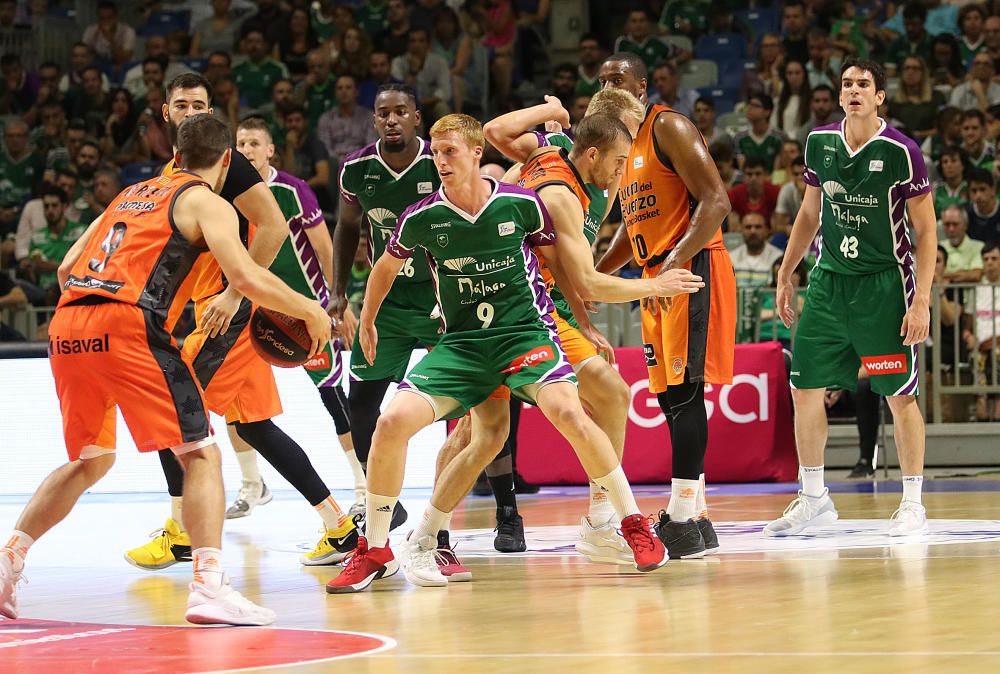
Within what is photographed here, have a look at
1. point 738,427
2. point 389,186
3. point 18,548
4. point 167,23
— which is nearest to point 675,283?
point 389,186

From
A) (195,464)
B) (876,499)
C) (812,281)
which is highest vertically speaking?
(812,281)

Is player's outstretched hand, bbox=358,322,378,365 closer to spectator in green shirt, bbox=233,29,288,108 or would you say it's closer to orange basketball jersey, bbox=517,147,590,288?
orange basketball jersey, bbox=517,147,590,288

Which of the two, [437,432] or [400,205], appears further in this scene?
[437,432]

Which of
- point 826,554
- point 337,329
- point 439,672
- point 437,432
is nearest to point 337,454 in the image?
point 437,432

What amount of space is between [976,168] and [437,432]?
5.32m

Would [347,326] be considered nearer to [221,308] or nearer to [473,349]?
[221,308]

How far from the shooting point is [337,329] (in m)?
7.18

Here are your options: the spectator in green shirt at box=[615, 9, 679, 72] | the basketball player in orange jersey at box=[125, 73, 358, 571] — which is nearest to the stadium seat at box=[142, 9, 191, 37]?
the spectator in green shirt at box=[615, 9, 679, 72]

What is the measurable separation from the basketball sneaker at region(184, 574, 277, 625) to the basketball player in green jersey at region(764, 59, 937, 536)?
10.1ft

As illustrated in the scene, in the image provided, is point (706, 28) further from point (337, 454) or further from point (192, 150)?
point (192, 150)

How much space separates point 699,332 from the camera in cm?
652

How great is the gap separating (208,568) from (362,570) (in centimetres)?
81

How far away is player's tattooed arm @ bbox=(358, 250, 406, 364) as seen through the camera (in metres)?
5.93

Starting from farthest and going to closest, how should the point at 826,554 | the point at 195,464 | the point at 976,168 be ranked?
the point at 976,168 < the point at 826,554 < the point at 195,464
